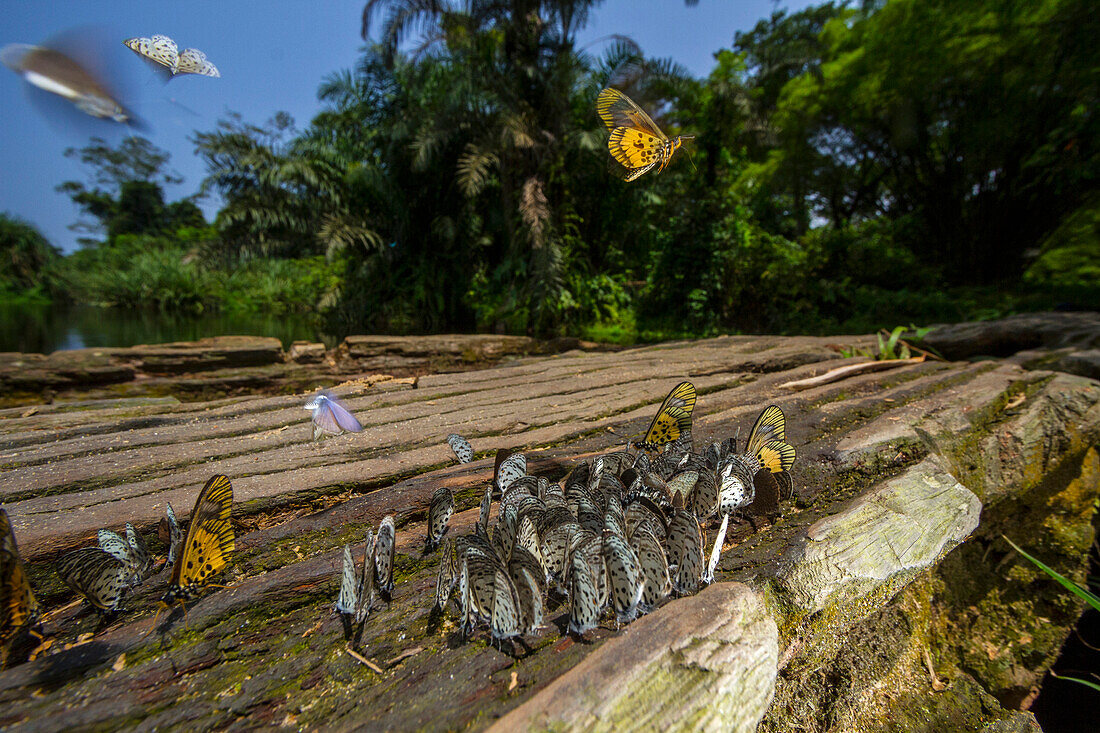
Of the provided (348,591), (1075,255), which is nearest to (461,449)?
(348,591)

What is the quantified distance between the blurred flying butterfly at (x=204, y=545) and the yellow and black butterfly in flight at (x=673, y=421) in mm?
1276

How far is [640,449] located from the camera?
1583 millimetres

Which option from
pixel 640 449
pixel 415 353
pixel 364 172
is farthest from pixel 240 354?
pixel 364 172

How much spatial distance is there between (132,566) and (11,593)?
0.68 feet

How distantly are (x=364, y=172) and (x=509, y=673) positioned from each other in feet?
42.5

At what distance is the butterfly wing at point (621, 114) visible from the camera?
102cm

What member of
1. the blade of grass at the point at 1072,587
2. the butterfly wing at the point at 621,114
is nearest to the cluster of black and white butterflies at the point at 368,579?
the butterfly wing at the point at 621,114

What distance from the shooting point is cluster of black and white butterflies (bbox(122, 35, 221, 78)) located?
722 mm

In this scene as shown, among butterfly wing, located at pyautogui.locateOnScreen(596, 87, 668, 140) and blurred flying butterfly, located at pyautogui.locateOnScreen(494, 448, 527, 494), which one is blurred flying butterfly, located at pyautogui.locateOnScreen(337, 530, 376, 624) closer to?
blurred flying butterfly, located at pyautogui.locateOnScreen(494, 448, 527, 494)

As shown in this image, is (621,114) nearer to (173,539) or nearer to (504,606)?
(504,606)

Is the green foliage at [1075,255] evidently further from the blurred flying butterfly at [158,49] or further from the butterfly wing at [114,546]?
the butterfly wing at [114,546]

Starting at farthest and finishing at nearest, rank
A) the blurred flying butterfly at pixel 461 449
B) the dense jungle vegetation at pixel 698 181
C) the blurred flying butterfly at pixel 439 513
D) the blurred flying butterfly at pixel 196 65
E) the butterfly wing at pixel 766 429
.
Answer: the dense jungle vegetation at pixel 698 181 < the blurred flying butterfly at pixel 461 449 < the butterfly wing at pixel 766 429 < the blurred flying butterfly at pixel 439 513 < the blurred flying butterfly at pixel 196 65

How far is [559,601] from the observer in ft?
3.02

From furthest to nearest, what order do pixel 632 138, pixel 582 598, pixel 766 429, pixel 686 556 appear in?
pixel 766 429, pixel 632 138, pixel 686 556, pixel 582 598
